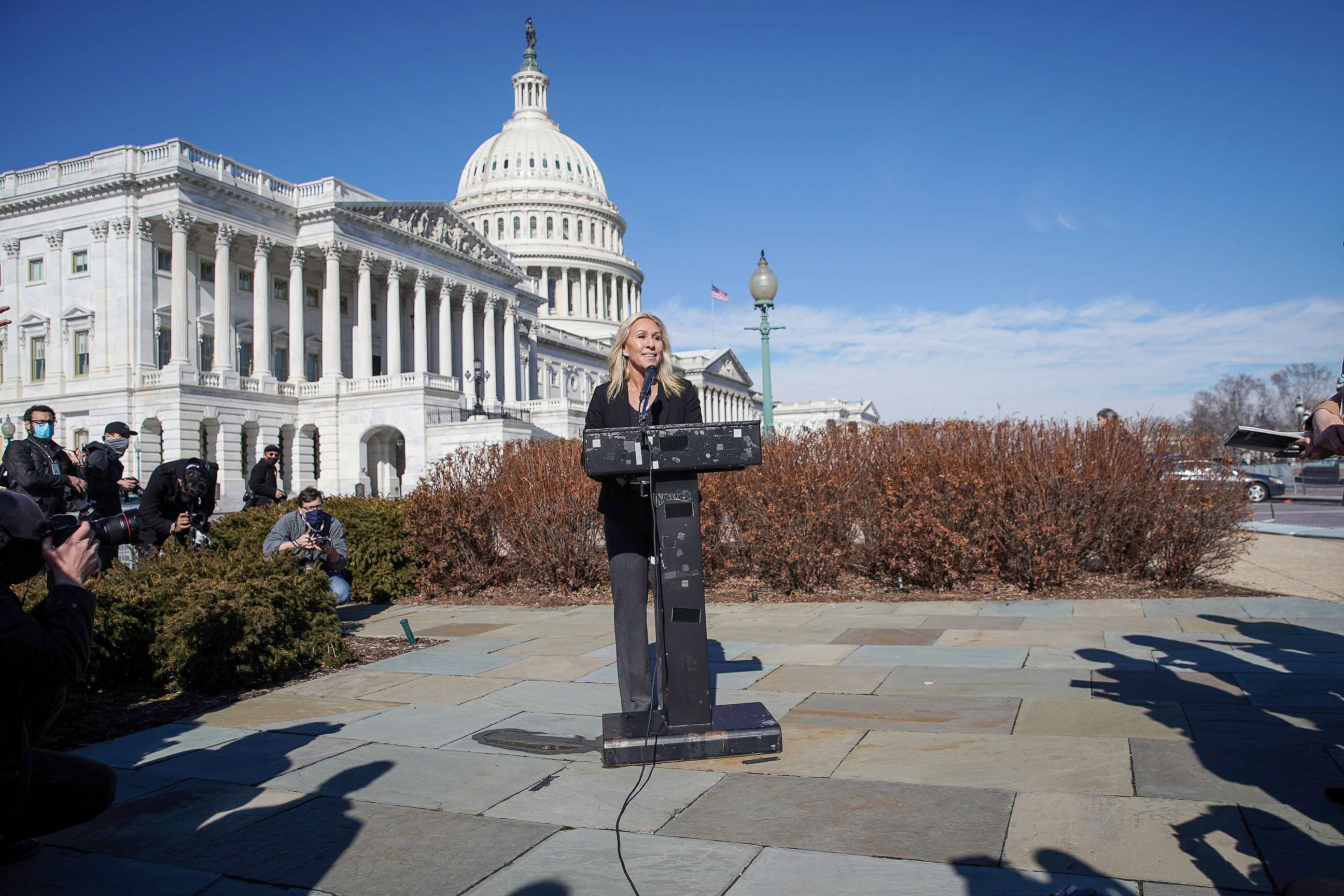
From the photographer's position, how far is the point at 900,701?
5.90 m

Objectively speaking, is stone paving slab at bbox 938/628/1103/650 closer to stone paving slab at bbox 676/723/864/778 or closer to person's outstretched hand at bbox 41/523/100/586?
stone paving slab at bbox 676/723/864/778

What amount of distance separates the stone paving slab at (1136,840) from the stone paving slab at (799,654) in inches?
131

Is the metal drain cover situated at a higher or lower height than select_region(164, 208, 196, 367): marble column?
lower

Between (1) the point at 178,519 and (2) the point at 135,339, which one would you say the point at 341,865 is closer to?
(1) the point at 178,519

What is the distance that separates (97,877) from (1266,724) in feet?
17.4

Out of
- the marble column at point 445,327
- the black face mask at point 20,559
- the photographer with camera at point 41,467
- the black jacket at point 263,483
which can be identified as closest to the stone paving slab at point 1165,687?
the black face mask at point 20,559

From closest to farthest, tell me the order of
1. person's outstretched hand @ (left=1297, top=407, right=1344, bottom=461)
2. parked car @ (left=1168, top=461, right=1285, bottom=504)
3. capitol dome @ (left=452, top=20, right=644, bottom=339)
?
person's outstretched hand @ (left=1297, top=407, right=1344, bottom=461) < parked car @ (left=1168, top=461, right=1285, bottom=504) < capitol dome @ (left=452, top=20, right=644, bottom=339)

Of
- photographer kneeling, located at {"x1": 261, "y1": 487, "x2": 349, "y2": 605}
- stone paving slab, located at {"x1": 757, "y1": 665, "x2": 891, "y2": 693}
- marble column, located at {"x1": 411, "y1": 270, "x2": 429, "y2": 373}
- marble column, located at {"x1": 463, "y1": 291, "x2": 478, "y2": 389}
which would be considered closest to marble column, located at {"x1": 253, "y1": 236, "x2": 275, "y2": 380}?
marble column, located at {"x1": 411, "y1": 270, "x2": 429, "y2": 373}

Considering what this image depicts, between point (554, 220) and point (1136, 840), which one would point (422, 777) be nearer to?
point (1136, 840)

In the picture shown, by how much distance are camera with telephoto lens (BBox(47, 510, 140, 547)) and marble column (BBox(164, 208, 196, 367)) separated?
Result: 47205mm

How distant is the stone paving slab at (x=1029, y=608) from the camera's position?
364 inches

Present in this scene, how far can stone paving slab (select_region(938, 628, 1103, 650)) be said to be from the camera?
7539mm

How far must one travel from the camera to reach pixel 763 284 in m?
17.1

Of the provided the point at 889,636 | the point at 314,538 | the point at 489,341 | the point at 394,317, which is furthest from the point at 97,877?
the point at 489,341
